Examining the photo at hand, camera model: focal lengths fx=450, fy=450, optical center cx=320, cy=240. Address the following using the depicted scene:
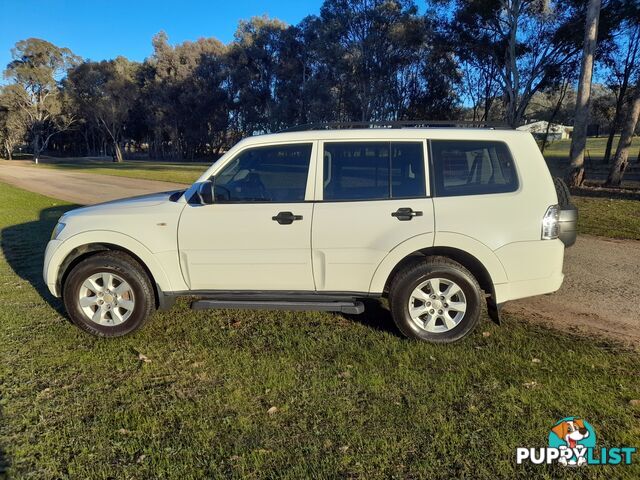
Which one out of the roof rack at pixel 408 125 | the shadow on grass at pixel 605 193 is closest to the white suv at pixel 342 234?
the roof rack at pixel 408 125

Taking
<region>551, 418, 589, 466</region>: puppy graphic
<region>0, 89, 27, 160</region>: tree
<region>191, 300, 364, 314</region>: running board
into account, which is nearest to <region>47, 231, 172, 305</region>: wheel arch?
<region>191, 300, 364, 314</region>: running board

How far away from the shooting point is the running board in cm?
412

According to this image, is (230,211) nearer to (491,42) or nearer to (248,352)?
(248,352)

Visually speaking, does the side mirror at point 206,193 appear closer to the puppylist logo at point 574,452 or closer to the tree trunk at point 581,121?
the puppylist logo at point 574,452

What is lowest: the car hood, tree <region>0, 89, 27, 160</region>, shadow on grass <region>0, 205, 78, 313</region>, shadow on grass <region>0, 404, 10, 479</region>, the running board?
shadow on grass <region>0, 404, 10, 479</region>

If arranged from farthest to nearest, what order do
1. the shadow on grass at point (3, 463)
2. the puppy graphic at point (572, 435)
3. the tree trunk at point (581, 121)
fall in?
the tree trunk at point (581, 121), the puppy graphic at point (572, 435), the shadow on grass at point (3, 463)

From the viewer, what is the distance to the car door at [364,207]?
3.98 meters

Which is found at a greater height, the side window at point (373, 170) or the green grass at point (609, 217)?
the side window at point (373, 170)

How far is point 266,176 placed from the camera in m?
4.28

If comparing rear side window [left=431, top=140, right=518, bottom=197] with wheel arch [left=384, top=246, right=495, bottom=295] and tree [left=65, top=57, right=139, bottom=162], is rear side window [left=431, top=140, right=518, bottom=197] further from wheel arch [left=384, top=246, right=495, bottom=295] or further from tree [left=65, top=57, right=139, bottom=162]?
tree [left=65, top=57, right=139, bottom=162]

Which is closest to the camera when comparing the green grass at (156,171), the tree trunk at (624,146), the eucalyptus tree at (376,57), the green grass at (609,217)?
the green grass at (609,217)

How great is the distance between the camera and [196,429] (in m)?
2.96

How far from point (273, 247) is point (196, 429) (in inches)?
66.5

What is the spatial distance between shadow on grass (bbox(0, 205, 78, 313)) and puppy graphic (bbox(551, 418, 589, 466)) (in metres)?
4.90
